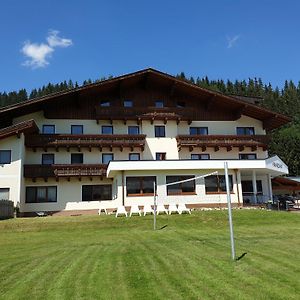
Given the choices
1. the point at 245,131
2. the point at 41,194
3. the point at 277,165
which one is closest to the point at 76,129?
the point at 41,194

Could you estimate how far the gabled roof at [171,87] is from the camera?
33125 mm

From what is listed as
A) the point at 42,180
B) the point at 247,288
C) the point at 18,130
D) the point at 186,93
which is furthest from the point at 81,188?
the point at 247,288

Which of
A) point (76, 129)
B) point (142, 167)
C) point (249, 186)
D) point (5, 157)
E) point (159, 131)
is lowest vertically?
point (249, 186)

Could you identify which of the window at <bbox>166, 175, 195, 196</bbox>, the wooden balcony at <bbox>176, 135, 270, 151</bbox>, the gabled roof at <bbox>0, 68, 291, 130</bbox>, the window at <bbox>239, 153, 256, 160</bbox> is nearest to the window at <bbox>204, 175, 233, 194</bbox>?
the window at <bbox>166, 175, 195, 196</bbox>

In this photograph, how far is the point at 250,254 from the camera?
34.9 feet

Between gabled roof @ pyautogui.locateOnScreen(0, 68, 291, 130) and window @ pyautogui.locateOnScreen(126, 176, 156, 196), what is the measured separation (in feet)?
31.9

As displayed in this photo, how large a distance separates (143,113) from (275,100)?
78.8 m

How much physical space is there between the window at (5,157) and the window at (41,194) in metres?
3.56

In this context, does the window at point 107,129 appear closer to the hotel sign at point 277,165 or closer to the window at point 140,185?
the window at point 140,185

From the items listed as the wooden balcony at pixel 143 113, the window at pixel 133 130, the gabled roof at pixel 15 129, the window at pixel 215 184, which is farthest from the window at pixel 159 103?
the gabled roof at pixel 15 129

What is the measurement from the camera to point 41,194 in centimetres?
3369

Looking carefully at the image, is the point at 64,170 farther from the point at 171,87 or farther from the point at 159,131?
the point at 171,87

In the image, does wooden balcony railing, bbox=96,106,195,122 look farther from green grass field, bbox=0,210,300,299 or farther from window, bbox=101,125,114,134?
green grass field, bbox=0,210,300,299

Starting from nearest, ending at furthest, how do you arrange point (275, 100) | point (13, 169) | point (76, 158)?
1. point (13, 169)
2. point (76, 158)
3. point (275, 100)
